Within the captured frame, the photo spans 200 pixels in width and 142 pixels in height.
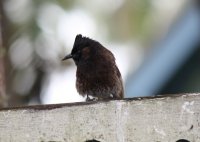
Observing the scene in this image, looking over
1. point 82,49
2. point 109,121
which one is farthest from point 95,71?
point 109,121

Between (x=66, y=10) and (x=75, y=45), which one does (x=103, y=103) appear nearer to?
(x=75, y=45)

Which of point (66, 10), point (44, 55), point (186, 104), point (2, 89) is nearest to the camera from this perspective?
point (186, 104)

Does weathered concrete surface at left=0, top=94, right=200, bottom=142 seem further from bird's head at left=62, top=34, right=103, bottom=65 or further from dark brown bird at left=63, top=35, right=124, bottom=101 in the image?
bird's head at left=62, top=34, right=103, bottom=65

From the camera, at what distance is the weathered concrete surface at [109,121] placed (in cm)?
353

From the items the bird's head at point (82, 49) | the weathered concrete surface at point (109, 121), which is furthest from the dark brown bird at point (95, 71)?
the weathered concrete surface at point (109, 121)

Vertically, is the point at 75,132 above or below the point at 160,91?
below

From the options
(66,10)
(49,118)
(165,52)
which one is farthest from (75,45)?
(66,10)

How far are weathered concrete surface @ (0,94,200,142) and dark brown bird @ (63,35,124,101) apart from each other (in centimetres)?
103

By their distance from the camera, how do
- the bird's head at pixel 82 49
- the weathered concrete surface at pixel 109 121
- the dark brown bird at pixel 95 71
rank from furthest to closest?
the bird's head at pixel 82 49, the dark brown bird at pixel 95 71, the weathered concrete surface at pixel 109 121

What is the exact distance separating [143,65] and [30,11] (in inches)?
130

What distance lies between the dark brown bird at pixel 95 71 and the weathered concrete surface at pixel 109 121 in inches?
40.7

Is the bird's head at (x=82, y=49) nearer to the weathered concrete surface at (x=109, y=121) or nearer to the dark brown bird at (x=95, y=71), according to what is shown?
the dark brown bird at (x=95, y=71)

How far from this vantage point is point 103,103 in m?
3.63

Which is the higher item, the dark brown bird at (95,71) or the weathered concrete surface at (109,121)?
the dark brown bird at (95,71)
